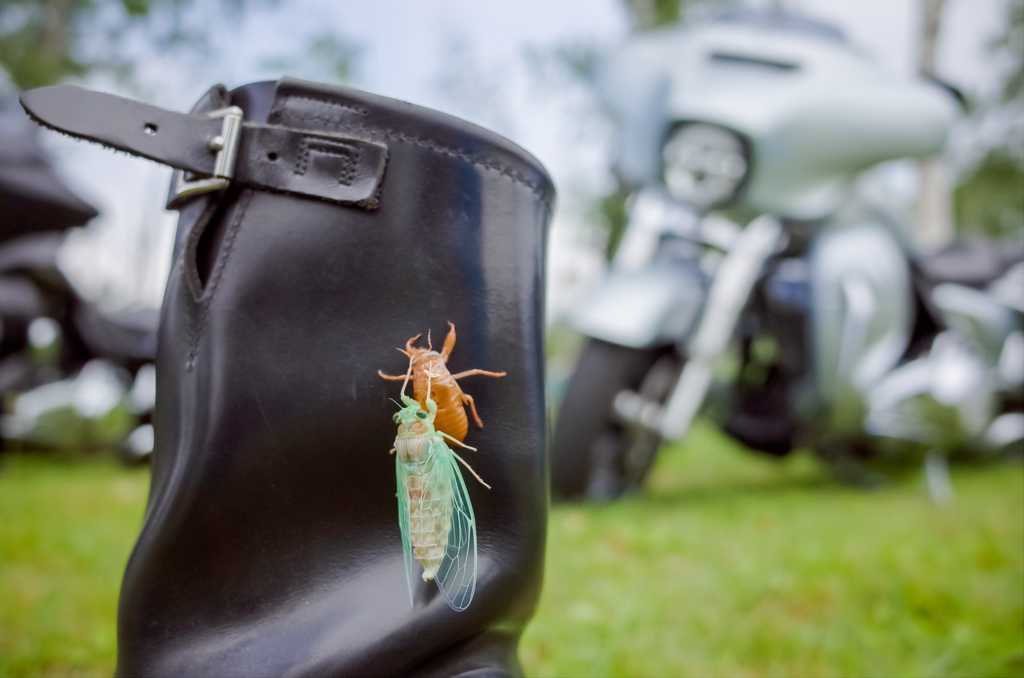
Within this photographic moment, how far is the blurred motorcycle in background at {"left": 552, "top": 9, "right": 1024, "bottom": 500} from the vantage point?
1597 mm

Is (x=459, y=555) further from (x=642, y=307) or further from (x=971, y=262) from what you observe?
(x=971, y=262)

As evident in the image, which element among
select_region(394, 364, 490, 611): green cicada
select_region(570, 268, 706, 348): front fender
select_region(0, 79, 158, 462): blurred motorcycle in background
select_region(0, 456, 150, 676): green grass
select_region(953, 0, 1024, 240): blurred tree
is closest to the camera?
select_region(394, 364, 490, 611): green cicada

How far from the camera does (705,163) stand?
1.61m

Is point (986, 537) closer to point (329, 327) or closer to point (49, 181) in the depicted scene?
point (329, 327)

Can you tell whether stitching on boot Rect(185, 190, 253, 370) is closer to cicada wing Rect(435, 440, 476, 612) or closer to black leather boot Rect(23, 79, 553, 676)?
black leather boot Rect(23, 79, 553, 676)

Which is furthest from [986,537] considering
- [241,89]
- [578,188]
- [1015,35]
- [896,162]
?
[578,188]

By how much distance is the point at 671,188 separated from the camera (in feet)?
5.44

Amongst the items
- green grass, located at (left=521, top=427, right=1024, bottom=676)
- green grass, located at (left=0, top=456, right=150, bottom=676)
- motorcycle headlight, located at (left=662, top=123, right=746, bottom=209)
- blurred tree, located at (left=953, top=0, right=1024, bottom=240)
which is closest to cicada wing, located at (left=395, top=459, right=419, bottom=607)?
green grass, located at (left=521, top=427, right=1024, bottom=676)

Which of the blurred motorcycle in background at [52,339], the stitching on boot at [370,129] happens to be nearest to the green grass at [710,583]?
the blurred motorcycle in background at [52,339]

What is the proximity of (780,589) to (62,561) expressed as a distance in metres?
1.25

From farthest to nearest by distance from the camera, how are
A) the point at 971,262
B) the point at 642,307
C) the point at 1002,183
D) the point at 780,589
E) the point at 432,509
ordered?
1. the point at 1002,183
2. the point at 971,262
3. the point at 642,307
4. the point at 780,589
5. the point at 432,509

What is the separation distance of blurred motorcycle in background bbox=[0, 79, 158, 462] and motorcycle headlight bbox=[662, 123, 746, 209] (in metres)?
1.56

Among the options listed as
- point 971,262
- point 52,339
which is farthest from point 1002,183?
point 52,339

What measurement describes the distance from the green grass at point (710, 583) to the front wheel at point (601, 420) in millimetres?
91
